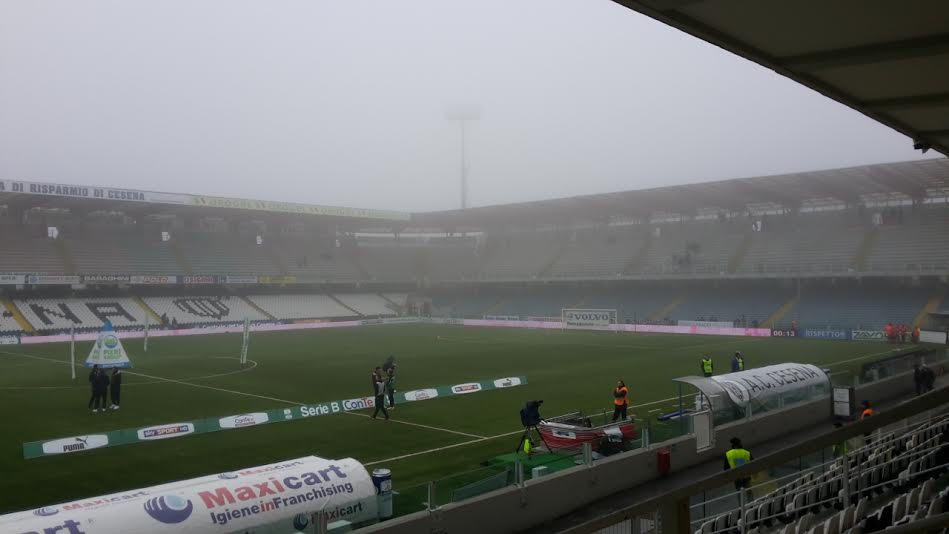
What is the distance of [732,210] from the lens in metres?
71.1

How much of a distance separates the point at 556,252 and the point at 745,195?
27224 mm

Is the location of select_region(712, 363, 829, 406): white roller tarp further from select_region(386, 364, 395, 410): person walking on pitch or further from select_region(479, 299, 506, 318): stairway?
select_region(479, 299, 506, 318): stairway

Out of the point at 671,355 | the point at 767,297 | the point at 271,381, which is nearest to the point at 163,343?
the point at 271,381

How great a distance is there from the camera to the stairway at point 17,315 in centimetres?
5642

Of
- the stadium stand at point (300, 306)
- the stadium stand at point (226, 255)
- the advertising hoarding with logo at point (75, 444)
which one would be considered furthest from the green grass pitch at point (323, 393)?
the stadium stand at point (226, 255)

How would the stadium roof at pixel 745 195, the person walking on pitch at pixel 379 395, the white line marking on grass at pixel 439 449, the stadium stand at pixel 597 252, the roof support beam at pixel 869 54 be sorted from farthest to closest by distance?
the stadium stand at pixel 597 252 < the stadium roof at pixel 745 195 < the person walking on pitch at pixel 379 395 < the white line marking on grass at pixel 439 449 < the roof support beam at pixel 869 54

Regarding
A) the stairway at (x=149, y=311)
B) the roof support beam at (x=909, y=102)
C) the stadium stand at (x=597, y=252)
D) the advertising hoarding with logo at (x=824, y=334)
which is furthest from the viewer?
the stadium stand at (x=597, y=252)

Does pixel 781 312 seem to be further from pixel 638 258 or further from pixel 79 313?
pixel 79 313

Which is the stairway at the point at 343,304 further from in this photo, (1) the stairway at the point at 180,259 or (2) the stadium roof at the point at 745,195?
(1) the stairway at the point at 180,259

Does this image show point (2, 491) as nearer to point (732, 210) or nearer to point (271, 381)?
point (271, 381)

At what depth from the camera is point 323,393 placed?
28562 millimetres

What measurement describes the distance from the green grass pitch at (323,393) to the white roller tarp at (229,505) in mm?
4710

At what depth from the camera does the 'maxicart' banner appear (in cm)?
1872

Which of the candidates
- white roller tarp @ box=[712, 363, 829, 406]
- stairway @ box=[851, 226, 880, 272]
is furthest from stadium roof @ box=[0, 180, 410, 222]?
white roller tarp @ box=[712, 363, 829, 406]
